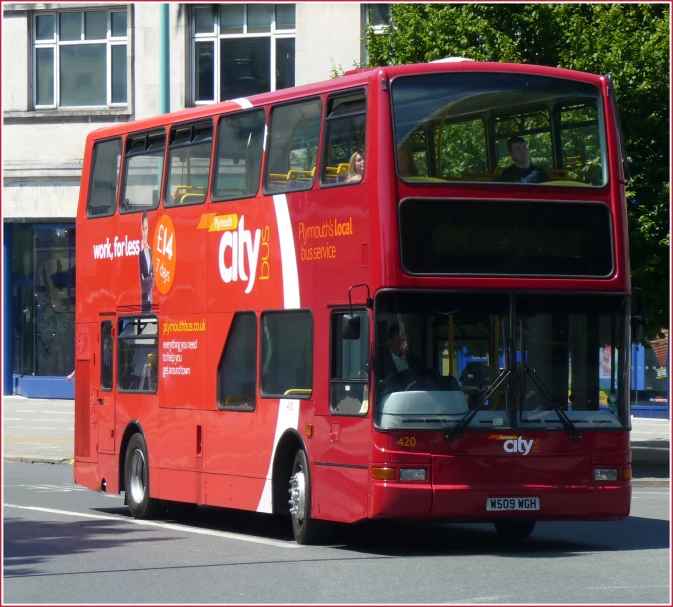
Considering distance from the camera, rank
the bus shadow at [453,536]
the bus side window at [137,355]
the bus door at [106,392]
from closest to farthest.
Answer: the bus shadow at [453,536] < the bus side window at [137,355] < the bus door at [106,392]

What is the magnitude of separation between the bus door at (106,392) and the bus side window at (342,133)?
5.22 meters

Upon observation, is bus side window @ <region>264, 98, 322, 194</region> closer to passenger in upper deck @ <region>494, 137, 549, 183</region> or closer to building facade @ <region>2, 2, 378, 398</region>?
passenger in upper deck @ <region>494, 137, 549, 183</region>

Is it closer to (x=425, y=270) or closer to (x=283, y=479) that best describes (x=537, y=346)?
(x=425, y=270)

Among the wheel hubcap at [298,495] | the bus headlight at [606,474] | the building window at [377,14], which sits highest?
the building window at [377,14]

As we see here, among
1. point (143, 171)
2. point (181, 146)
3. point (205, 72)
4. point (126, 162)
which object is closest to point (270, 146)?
point (181, 146)

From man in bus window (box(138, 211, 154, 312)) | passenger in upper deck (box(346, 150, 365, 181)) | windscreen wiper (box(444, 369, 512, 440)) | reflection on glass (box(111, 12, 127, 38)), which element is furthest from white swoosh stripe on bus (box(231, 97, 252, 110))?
reflection on glass (box(111, 12, 127, 38))

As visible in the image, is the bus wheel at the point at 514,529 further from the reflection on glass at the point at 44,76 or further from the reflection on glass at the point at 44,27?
the reflection on glass at the point at 44,27

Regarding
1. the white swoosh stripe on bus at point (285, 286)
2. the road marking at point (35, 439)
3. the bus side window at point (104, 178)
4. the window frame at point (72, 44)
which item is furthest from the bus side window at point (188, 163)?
the window frame at point (72, 44)

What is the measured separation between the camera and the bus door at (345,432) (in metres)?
12.6

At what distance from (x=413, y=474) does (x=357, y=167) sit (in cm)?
266

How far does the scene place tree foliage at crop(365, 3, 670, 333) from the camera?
21844mm

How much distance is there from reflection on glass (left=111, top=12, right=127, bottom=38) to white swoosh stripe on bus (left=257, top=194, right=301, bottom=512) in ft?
77.3

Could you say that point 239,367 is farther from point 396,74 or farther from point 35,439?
point 35,439

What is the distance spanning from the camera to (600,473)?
42.3ft
